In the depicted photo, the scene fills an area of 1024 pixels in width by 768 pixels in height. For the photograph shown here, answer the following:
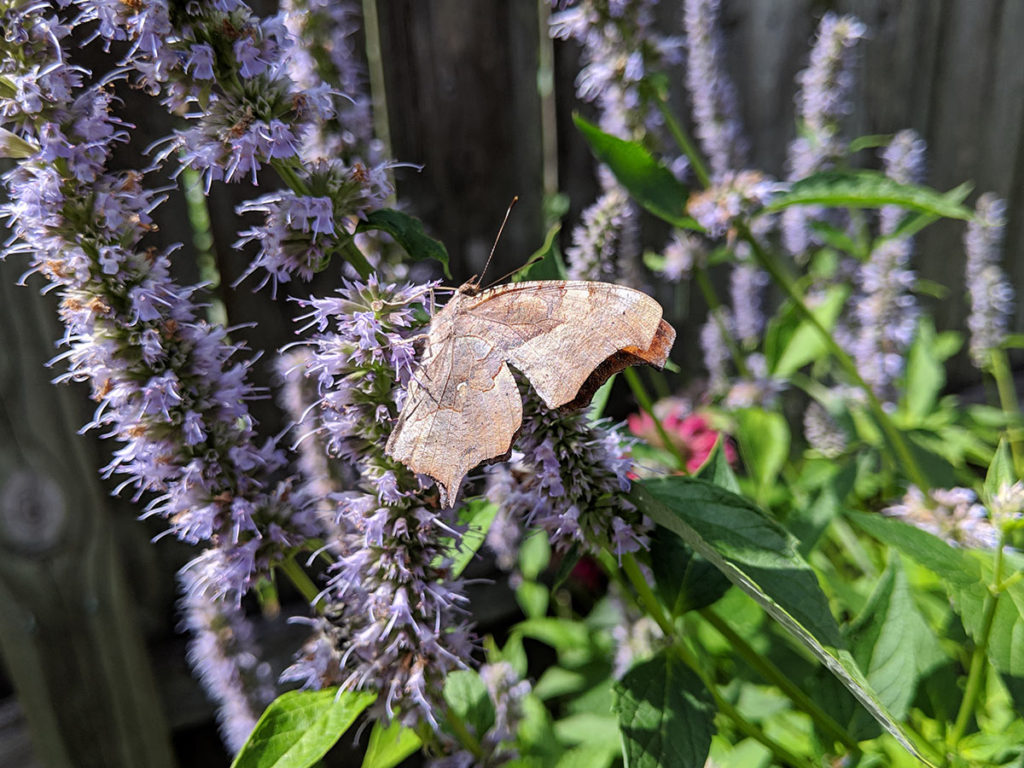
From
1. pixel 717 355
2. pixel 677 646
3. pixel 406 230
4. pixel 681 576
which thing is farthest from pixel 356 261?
pixel 717 355

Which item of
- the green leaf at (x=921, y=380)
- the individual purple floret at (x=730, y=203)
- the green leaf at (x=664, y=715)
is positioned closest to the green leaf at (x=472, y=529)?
the green leaf at (x=664, y=715)

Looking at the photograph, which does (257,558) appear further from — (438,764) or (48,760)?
(48,760)

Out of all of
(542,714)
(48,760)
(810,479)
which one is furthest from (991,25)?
(48,760)

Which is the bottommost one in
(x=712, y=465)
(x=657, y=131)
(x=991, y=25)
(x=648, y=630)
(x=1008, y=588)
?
(x=648, y=630)

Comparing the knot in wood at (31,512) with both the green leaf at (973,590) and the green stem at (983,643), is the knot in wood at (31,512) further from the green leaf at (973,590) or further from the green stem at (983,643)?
the green stem at (983,643)

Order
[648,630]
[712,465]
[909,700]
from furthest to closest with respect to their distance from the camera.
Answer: [648,630]
[712,465]
[909,700]

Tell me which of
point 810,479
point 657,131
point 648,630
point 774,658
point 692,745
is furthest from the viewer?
point 810,479

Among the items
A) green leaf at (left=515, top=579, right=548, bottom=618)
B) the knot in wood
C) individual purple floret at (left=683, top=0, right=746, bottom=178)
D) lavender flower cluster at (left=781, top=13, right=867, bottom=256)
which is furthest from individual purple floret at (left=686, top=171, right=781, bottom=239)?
the knot in wood
